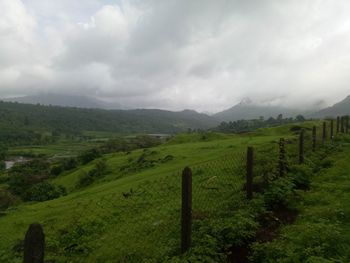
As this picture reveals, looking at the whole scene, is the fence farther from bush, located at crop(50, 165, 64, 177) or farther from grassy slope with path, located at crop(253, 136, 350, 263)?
bush, located at crop(50, 165, 64, 177)

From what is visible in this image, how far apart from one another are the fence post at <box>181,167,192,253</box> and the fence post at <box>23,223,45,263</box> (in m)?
4.63

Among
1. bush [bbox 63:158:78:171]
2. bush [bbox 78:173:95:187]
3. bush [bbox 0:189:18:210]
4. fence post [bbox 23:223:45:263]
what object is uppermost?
fence post [bbox 23:223:45:263]

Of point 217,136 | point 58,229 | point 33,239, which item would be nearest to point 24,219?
point 58,229

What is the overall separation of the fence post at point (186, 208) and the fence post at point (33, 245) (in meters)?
4.63

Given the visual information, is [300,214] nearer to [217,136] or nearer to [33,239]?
[33,239]

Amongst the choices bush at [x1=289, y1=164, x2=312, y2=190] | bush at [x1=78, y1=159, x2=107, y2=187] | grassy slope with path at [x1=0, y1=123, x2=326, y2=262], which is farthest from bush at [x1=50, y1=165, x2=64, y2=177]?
bush at [x1=289, y1=164, x2=312, y2=190]

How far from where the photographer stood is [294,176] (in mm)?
16000

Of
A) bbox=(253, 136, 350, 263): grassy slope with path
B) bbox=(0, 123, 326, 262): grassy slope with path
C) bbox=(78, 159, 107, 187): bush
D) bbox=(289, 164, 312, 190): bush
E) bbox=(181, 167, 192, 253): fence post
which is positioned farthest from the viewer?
bbox=(78, 159, 107, 187): bush

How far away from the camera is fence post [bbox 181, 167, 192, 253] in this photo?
376 inches

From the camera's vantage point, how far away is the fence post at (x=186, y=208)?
31.3 ft

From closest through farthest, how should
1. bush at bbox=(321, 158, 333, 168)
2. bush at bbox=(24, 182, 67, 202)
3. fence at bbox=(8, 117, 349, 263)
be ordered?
fence at bbox=(8, 117, 349, 263)
bush at bbox=(321, 158, 333, 168)
bush at bbox=(24, 182, 67, 202)

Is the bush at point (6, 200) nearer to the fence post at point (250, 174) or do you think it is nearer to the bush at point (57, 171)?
the bush at point (57, 171)

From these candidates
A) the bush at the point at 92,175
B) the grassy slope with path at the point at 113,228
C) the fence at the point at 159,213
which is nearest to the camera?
the fence at the point at 159,213

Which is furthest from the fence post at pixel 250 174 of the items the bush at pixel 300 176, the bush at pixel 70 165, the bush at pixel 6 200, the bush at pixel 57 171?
the bush at pixel 57 171
